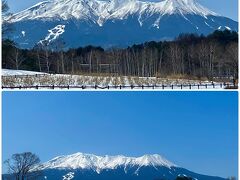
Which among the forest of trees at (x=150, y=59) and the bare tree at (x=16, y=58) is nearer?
the forest of trees at (x=150, y=59)

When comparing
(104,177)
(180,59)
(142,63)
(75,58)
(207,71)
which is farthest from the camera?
(104,177)

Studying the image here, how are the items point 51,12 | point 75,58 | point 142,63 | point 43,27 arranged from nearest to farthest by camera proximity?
point 142,63
point 75,58
point 43,27
point 51,12

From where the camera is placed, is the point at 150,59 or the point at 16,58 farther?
the point at 150,59

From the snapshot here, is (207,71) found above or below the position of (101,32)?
below

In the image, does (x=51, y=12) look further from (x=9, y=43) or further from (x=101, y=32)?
(x=9, y=43)

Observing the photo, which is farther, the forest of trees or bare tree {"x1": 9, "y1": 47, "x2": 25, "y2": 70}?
bare tree {"x1": 9, "y1": 47, "x2": 25, "y2": 70}

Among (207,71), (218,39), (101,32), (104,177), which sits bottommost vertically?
(104,177)

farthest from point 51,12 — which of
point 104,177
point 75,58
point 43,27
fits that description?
point 75,58

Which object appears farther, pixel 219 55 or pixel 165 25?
pixel 165 25
